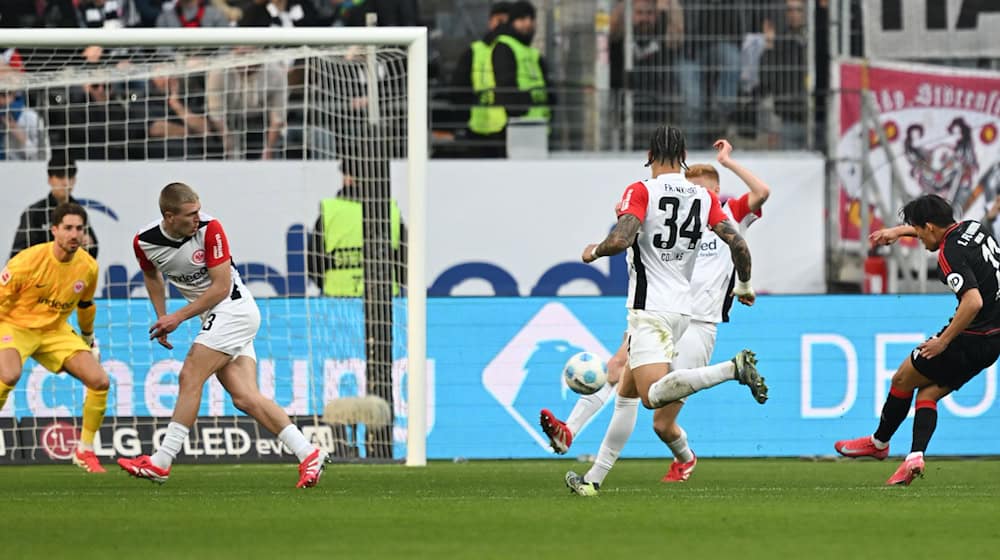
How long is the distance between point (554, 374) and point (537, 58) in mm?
4678

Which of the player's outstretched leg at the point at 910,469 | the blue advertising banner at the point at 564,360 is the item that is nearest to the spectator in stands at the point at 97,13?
the blue advertising banner at the point at 564,360

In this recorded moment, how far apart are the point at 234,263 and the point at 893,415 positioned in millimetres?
5500

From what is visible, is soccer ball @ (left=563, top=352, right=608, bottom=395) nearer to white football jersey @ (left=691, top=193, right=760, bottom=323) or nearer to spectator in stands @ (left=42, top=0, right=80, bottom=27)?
white football jersey @ (left=691, top=193, right=760, bottom=323)

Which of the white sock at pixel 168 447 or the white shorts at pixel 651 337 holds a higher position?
the white shorts at pixel 651 337

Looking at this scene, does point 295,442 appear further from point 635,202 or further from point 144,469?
point 635,202

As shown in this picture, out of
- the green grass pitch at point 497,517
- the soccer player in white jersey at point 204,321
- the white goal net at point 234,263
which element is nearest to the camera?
the green grass pitch at point 497,517

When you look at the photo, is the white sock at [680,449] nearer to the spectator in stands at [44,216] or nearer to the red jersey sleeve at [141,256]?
the red jersey sleeve at [141,256]

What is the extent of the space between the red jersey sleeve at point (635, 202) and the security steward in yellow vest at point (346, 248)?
204 inches

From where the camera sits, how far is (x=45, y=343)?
12539 mm

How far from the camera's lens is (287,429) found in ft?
32.9

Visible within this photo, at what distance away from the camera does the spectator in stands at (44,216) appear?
14.3 meters

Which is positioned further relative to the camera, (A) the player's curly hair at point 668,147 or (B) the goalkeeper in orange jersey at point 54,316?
(B) the goalkeeper in orange jersey at point 54,316

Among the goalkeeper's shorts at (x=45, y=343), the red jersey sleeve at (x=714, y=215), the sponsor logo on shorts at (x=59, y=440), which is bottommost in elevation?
the sponsor logo on shorts at (x=59, y=440)

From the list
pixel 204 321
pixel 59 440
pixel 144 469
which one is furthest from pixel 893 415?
pixel 59 440
